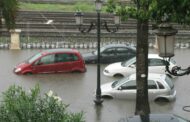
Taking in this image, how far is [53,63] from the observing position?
2825 centimetres

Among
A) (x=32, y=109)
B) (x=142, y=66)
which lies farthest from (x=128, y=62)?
(x=32, y=109)

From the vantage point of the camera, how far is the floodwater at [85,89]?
22219mm

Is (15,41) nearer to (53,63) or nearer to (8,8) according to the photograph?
(53,63)

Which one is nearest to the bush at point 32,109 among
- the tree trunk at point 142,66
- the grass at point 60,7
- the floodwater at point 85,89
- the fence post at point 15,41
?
the floodwater at point 85,89

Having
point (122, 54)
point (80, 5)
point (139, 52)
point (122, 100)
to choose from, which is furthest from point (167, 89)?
point (80, 5)

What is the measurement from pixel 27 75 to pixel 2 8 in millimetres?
15019

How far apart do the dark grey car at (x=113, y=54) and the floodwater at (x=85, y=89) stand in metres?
0.59

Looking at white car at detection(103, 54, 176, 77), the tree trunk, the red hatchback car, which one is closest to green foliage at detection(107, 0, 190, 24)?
the tree trunk

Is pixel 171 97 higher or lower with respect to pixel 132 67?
lower

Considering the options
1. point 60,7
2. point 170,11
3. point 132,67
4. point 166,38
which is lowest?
point 132,67

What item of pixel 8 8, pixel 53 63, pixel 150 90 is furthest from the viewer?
pixel 53 63

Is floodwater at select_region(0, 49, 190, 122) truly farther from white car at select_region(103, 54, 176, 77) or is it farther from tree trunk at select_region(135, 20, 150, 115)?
tree trunk at select_region(135, 20, 150, 115)

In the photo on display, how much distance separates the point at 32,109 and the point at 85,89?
15410 mm

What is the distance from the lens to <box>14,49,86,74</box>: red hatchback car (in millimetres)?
27969
